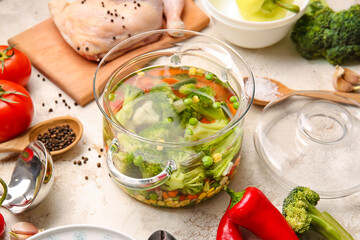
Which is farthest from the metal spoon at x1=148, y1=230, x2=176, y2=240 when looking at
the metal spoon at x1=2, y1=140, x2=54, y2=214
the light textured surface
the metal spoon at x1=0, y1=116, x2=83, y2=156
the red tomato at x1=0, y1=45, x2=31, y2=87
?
the red tomato at x1=0, y1=45, x2=31, y2=87

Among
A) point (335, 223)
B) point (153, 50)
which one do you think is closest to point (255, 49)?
point (153, 50)

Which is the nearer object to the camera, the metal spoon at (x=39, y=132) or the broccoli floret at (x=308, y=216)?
the broccoli floret at (x=308, y=216)

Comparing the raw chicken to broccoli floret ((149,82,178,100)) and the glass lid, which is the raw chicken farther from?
the glass lid

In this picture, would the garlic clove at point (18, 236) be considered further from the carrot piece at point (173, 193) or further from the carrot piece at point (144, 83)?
the carrot piece at point (144, 83)

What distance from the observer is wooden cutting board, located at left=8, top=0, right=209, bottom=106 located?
2.19 m

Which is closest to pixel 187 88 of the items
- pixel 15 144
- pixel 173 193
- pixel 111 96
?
pixel 111 96

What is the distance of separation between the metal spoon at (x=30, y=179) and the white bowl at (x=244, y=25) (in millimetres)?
1042

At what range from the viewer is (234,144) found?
1686 mm

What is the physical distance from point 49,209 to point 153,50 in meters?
0.79

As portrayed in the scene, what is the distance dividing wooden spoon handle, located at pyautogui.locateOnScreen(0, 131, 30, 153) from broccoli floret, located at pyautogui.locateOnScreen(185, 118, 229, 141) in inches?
29.1

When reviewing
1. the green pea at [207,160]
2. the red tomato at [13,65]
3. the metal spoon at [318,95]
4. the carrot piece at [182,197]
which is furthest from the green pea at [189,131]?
the red tomato at [13,65]

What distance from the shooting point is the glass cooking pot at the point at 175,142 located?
5.14 feet

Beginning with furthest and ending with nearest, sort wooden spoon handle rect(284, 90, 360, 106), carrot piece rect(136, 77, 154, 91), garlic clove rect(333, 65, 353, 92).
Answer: garlic clove rect(333, 65, 353, 92), wooden spoon handle rect(284, 90, 360, 106), carrot piece rect(136, 77, 154, 91)

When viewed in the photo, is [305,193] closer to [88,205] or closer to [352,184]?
[352,184]
